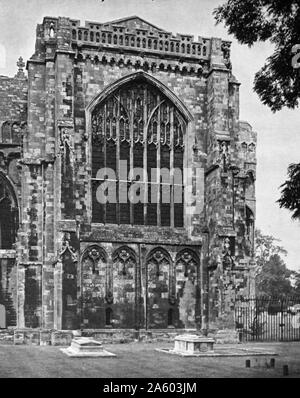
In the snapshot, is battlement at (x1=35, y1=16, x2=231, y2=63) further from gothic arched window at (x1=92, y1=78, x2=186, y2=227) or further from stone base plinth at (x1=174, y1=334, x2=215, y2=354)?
stone base plinth at (x1=174, y1=334, x2=215, y2=354)

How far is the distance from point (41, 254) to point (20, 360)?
30.0 ft

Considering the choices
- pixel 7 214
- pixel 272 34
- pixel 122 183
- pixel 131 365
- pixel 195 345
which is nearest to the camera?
pixel 272 34

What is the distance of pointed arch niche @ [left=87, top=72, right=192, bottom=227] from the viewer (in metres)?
33.4

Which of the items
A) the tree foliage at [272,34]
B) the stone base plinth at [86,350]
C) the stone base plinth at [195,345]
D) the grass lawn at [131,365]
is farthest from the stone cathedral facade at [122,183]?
the tree foliage at [272,34]

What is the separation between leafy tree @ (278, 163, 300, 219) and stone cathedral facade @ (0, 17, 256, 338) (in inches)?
613

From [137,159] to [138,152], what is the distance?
0.33 meters

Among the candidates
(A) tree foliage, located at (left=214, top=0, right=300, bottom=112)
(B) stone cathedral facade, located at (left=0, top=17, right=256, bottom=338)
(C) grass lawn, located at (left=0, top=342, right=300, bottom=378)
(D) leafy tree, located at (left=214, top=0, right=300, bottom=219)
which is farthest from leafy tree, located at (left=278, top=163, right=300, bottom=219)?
(B) stone cathedral facade, located at (left=0, top=17, right=256, bottom=338)

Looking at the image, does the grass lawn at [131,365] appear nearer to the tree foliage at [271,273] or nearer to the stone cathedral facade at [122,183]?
the stone cathedral facade at [122,183]

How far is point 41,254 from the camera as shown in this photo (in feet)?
106

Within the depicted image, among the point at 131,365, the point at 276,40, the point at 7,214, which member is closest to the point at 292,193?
the point at 276,40

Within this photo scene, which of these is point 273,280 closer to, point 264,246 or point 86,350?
point 264,246

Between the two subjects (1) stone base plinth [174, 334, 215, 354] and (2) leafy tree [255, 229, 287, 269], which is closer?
(1) stone base plinth [174, 334, 215, 354]

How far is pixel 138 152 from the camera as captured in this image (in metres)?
34.0
